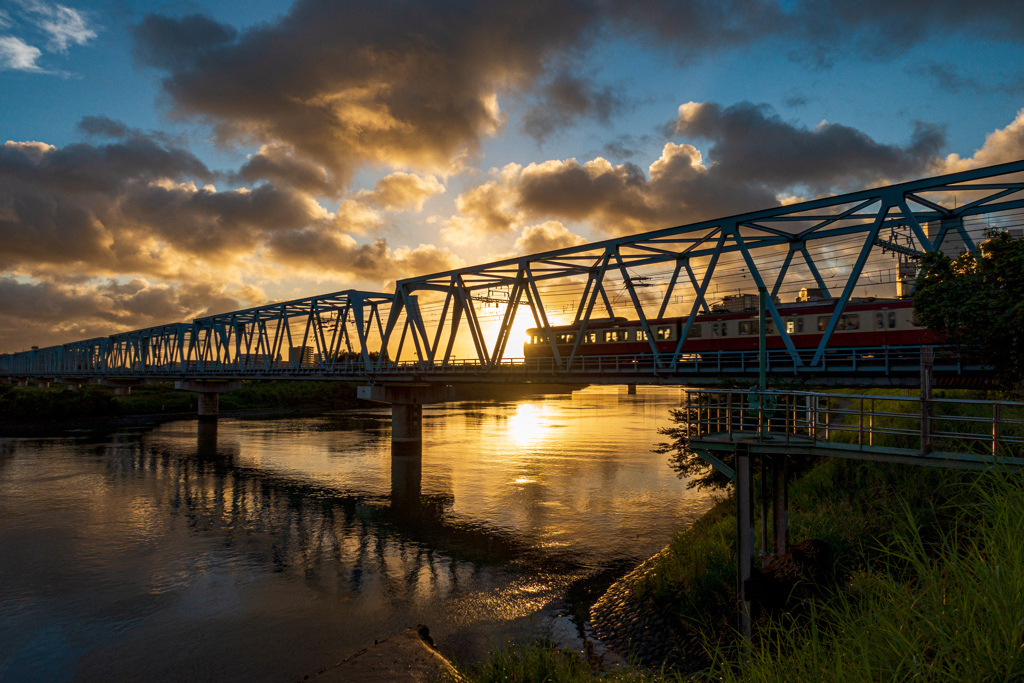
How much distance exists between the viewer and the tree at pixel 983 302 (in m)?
15.1

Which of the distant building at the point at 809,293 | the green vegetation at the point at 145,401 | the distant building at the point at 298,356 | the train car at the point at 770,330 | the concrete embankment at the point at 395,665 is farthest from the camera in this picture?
the green vegetation at the point at 145,401

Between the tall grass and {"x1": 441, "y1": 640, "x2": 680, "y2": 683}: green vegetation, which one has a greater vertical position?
the tall grass

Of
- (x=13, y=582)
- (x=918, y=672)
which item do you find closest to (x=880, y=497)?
(x=918, y=672)

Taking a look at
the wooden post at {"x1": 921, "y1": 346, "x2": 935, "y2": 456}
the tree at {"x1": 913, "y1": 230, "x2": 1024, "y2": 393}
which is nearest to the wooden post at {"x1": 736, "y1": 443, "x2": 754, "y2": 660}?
the wooden post at {"x1": 921, "y1": 346, "x2": 935, "y2": 456}

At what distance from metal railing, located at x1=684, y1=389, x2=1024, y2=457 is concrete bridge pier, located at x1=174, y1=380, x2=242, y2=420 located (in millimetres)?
80629

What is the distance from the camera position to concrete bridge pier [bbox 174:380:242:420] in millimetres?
86062

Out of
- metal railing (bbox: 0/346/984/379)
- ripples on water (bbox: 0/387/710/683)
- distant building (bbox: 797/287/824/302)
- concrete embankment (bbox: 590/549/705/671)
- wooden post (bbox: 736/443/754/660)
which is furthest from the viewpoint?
distant building (bbox: 797/287/824/302)

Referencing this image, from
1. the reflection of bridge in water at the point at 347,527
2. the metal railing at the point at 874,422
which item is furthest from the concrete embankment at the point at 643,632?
the metal railing at the point at 874,422

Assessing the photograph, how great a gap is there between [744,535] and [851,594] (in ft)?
8.33

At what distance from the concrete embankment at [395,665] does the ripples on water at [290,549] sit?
1153 mm

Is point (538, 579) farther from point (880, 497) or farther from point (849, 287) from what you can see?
point (849, 287)

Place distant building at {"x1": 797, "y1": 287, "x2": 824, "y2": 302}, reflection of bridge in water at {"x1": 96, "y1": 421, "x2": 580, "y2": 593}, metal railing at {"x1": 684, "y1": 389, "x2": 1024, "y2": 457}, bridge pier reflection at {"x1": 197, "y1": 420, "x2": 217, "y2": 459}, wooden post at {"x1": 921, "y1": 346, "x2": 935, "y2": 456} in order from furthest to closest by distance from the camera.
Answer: bridge pier reflection at {"x1": 197, "y1": 420, "x2": 217, "y2": 459} < distant building at {"x1": 797, "y1": 287, "x2": 824, "y2": 302} < reflection of bridge in water at {"x1": 96, "y1": 421, "x2": 580, "y2": 593} < wooden post at {"x1": 921, "y1": 346, "x2": 935, "y2": 456} < metal railing at {"x1": 684, "y1": 389, "x2": 1024, "y2": 457}

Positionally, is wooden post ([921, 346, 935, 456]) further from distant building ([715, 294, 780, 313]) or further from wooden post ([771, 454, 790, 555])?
distant building ([715, 294, 780, 313])

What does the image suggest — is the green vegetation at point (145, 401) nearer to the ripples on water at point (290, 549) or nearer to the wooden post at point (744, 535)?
the ripples on water at point (290, 549)
